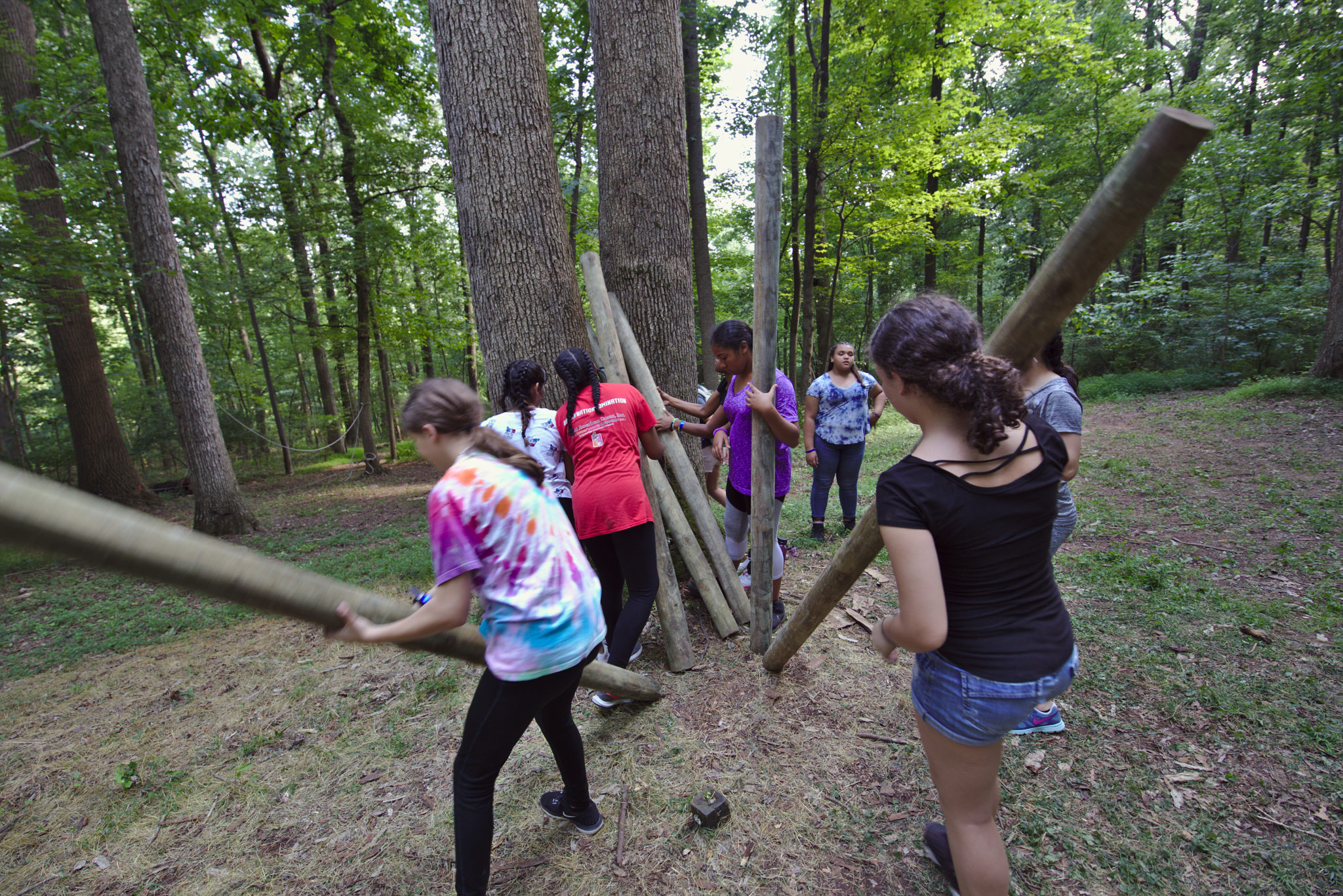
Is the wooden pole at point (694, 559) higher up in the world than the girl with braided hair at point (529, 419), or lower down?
lower down

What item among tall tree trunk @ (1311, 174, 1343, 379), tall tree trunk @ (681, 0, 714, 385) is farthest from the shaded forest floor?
tall tree trunk @ (681, 0, 714, 385)

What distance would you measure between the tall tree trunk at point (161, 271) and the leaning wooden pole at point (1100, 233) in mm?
9466

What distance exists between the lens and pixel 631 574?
325 centimetres

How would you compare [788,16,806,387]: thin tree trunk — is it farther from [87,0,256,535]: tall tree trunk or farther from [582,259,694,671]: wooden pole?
[87,0,256,535]: tall tree trunk

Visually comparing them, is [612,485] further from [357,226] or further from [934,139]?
[934,139]

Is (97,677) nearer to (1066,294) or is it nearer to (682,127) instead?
(682,127)

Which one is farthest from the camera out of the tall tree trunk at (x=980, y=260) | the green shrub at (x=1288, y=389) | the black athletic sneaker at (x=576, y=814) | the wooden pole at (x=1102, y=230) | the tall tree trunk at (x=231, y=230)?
the tall tree trunk at (x=980, y=260)

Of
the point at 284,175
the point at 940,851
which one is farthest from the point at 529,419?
the point at 284,175

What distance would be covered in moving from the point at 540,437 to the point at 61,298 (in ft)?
36.1

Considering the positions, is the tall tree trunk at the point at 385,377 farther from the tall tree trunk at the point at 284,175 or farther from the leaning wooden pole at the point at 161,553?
the leaning wooden pole at the point at 161,553

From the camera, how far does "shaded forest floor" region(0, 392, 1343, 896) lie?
231 centimetres

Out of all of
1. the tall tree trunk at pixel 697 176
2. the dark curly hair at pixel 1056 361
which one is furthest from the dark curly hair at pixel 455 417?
the tall tree trunk at pixel 697 176

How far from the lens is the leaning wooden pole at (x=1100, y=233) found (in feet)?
4.43

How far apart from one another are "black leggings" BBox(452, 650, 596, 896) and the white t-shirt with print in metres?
1.52
